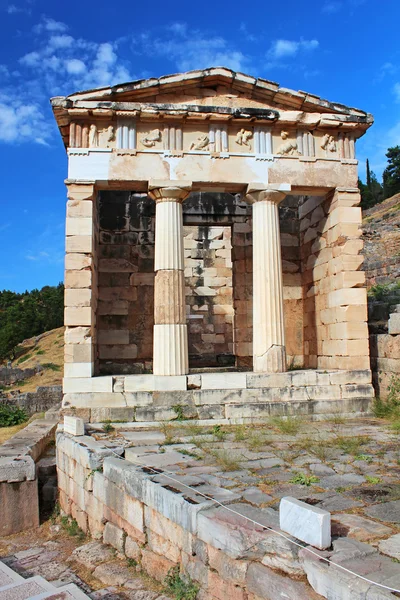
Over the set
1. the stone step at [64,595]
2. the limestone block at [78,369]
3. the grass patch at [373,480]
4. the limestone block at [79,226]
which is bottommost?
the stone step at [64,595]

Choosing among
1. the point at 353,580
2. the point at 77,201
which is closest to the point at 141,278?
the point at 77,201

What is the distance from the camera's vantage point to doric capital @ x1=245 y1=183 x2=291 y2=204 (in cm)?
1071

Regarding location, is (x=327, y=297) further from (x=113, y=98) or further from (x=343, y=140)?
(x=113, y=98)

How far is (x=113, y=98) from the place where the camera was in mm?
10414

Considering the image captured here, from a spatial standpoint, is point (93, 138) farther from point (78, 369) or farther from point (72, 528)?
point (72, 528)

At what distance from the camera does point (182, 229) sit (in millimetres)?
10664

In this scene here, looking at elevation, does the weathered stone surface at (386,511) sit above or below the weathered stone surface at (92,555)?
above

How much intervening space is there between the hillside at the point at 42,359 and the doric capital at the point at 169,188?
15.3 meters

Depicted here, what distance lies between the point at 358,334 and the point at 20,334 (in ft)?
111

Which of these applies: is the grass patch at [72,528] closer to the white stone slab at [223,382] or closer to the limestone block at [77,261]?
the white stone slab at [223,382]

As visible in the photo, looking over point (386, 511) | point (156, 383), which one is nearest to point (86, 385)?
point (156, 383)

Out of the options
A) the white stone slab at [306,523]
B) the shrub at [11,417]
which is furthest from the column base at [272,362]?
the shrub at [11,417]

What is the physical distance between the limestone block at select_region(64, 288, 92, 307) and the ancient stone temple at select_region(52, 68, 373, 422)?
0.02 m

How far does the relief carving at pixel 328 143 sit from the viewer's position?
36.7ft
